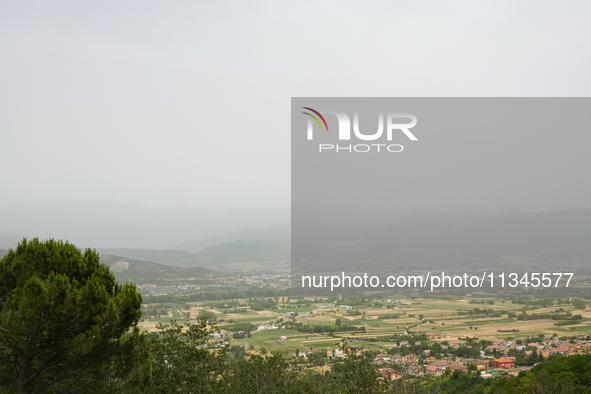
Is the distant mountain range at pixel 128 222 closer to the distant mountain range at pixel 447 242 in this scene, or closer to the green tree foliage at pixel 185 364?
the distant mountain range at pixel 447 242

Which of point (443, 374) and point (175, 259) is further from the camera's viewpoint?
point (175, 259)

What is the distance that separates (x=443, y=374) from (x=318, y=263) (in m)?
44.3

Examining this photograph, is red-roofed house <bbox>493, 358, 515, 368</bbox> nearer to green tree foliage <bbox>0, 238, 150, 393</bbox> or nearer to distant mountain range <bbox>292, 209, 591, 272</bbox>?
green tree foliage <bbox>0, 238, 150, 393</bbox>

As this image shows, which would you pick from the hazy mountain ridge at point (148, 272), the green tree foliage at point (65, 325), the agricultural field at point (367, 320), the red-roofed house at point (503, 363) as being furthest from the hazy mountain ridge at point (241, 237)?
the green tree foliage at point (65, 325)

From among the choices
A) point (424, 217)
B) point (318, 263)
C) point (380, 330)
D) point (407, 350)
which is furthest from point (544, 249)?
point (407, 350)

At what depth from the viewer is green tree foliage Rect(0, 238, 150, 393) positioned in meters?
5.66

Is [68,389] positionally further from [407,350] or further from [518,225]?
[518,225]

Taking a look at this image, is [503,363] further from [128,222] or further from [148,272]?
[128,222]

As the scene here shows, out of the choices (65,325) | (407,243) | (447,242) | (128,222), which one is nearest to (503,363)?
(65,325)

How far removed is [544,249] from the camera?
222 ft

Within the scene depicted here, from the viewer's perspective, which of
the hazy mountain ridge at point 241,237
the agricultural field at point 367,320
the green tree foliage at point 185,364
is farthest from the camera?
the hazy mountain ridge at point 241,237

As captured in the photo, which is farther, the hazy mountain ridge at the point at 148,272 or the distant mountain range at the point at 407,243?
the distant mountain range at the point at 407,243

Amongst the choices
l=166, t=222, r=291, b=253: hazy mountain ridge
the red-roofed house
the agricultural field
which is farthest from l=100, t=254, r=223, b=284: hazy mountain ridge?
l=166, t=222, r=291, b=253: hazy mountain ridge

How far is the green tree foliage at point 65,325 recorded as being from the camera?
18.6 ft
